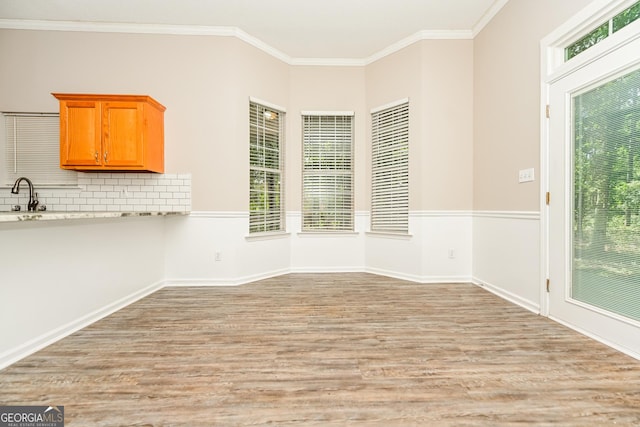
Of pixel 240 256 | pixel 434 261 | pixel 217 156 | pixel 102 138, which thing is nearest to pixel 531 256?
pixel 434 261

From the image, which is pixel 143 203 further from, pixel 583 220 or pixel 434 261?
pixel 583 220

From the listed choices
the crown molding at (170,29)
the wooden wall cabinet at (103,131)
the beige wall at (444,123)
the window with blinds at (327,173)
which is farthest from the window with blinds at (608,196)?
the wooden wall cabinet at (103,131)

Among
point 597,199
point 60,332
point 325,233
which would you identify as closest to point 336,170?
point 325,233

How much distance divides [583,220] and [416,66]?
2.73 m

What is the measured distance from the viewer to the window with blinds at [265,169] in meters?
4.36

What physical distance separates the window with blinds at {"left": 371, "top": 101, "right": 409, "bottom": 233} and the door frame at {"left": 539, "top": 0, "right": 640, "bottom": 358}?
1698mm

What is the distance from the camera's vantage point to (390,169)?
14.9ft

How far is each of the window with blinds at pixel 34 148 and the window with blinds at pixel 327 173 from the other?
301cm

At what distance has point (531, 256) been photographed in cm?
302

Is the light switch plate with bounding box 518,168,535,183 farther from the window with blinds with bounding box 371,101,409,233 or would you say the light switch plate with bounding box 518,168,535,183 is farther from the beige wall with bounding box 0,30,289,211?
the beige wall with bounding box 0,30,289,211

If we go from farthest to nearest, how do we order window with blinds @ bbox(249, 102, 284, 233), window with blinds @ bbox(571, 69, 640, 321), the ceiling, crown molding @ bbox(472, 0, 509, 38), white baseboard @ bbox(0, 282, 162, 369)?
window with blinds @ bbox(249, 102, 284, 233) → the ceiling → crown molding @ bbox(472, 0, 509, 38) → window with blinds @ bbox(571, 69, 640, 321) → white baseboard @ bbox(0, 282, 162, 369)

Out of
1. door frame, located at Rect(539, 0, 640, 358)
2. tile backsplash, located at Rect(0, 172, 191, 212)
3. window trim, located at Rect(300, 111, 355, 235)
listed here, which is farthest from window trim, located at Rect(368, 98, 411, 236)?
tile backsplash, located at Rect(0, 172, 191, 212)

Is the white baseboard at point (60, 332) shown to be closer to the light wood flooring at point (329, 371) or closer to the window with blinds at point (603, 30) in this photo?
the light wood flooring at point (329, 371)

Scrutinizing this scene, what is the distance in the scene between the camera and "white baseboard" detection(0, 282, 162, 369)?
1965mm
